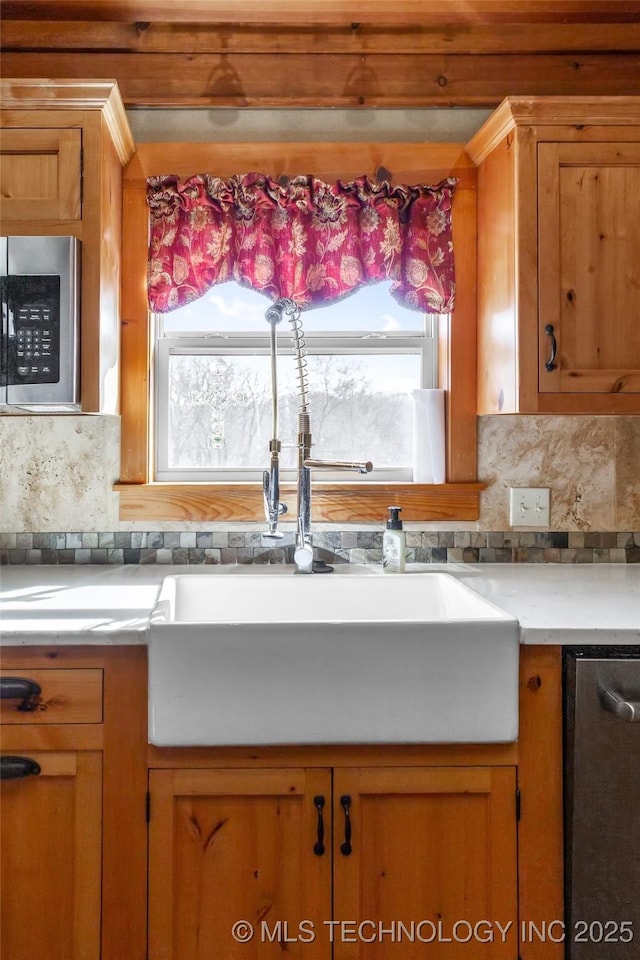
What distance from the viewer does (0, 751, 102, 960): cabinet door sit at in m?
1.23

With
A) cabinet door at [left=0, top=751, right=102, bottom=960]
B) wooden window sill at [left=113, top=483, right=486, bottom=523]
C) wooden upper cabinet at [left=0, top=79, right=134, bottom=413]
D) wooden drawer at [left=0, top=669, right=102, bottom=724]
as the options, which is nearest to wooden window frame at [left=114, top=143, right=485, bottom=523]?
wooden window sill at [left=113, top=483, right=486, bottom=523]

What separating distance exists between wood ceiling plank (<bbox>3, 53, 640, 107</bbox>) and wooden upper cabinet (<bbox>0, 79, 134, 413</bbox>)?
0.42 meters

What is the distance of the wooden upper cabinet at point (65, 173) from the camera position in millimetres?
1562

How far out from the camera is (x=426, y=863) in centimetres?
123

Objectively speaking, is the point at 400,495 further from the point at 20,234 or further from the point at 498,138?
the point at 20,234

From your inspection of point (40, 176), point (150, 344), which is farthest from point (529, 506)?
point (40, 176)

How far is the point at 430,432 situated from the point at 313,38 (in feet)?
3.94

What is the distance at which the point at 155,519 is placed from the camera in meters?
1.89

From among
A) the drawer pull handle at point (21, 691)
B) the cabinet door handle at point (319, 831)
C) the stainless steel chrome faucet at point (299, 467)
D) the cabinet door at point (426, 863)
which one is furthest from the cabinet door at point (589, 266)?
the drawer pull handle at point (21, 691)

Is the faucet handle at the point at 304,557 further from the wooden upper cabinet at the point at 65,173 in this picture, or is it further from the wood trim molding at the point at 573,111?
the wood trim molding at the point at 573,111

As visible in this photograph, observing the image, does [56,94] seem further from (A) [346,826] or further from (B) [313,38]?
(A) [346,826]

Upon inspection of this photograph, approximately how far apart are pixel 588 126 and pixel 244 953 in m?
1.95

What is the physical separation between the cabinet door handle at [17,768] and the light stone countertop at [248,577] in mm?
223

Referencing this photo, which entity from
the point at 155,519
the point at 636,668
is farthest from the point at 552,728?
the point at 155,519
